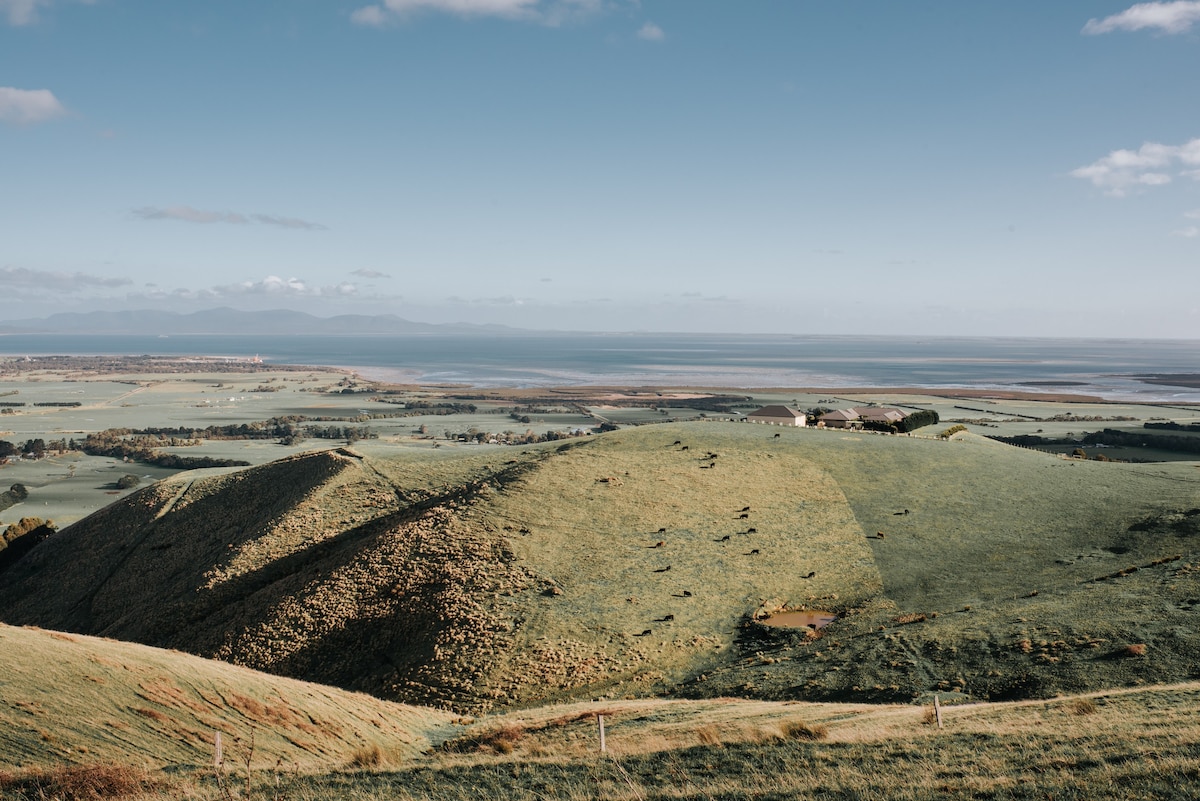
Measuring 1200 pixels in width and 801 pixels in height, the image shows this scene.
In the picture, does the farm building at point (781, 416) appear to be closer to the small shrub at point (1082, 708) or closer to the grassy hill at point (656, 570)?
the grassy hill at point (656, 570)

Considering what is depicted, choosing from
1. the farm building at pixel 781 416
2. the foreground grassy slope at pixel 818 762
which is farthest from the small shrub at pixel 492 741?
the farm building at pixel 781 416

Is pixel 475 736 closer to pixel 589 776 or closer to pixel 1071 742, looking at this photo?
pixel 589 776

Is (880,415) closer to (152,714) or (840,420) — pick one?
(840,420)

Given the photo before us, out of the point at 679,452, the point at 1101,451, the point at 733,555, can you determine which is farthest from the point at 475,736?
the point at 1101,451

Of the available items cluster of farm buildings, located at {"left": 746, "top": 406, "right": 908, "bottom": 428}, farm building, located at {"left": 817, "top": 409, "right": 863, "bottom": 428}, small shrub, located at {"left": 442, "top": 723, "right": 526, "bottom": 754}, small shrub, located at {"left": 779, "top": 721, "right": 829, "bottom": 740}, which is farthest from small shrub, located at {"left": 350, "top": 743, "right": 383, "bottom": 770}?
farm building, located at {"left": 817, "top": 409, "right": 863, "bottom": 428}

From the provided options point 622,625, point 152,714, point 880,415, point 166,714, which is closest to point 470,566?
point 622,625

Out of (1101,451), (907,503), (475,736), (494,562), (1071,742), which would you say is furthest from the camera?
(1101,451)
